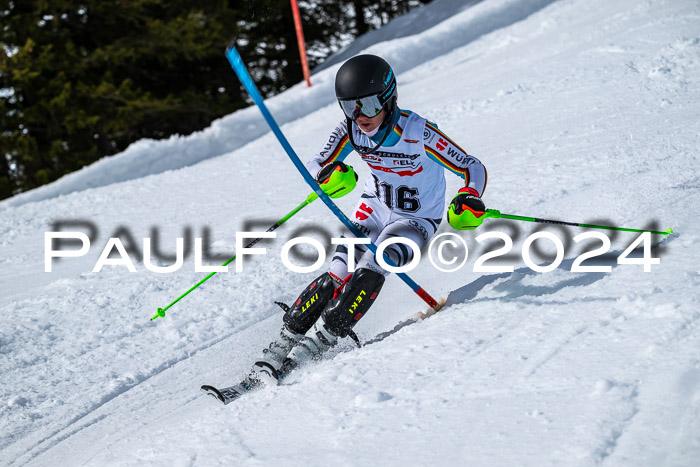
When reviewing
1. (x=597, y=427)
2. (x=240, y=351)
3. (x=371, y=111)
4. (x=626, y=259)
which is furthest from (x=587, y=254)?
(x=240, y=351)

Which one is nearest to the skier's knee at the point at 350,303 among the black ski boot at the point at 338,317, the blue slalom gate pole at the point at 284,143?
the black ski boot at the point at 338,317

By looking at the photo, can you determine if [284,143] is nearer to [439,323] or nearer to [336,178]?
[336,178]

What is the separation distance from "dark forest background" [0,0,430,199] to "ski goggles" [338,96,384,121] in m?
8.59

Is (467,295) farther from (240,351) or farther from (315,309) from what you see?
(240,351)

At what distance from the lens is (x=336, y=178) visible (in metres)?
3.82

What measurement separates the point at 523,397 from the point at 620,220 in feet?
8.06

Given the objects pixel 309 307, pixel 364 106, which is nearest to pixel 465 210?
pixel 364 106

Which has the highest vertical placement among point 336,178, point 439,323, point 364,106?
point 364,106

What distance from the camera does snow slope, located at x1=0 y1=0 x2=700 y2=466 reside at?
244 centimetres

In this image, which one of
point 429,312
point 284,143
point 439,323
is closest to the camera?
point 284,143

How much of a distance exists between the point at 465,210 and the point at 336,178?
809mm

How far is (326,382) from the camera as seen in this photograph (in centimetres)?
299

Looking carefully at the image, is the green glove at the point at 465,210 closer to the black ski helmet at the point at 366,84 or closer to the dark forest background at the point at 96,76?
the black ski helmet at the point at 366,84

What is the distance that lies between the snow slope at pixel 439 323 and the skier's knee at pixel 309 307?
0.99 ft
